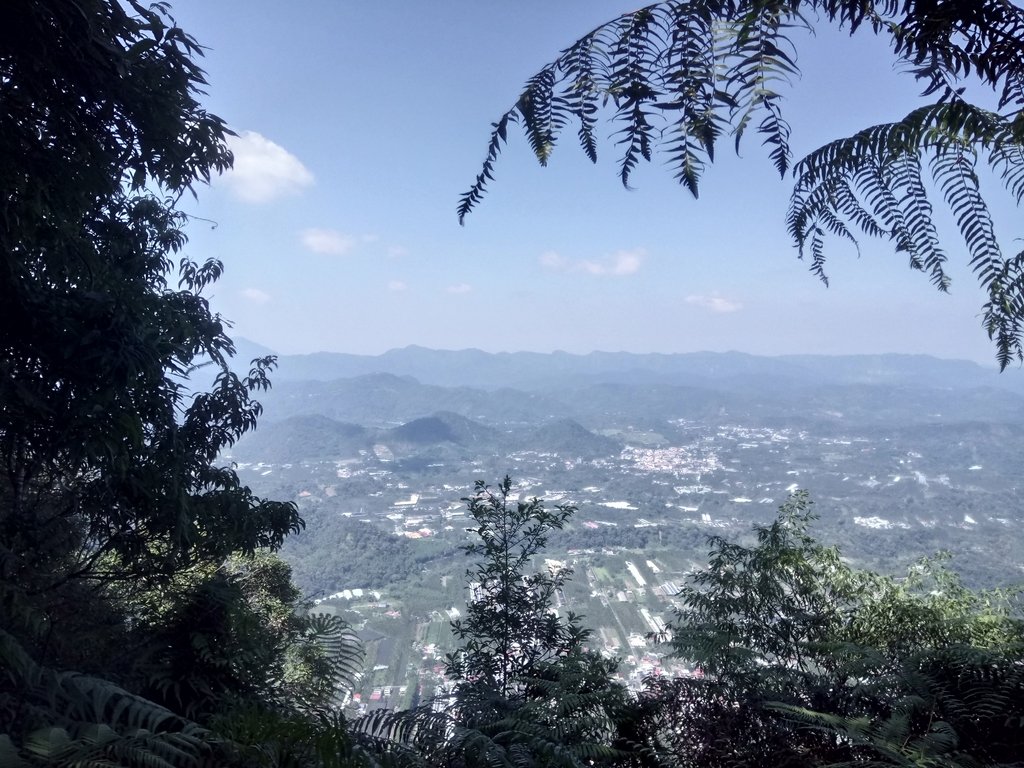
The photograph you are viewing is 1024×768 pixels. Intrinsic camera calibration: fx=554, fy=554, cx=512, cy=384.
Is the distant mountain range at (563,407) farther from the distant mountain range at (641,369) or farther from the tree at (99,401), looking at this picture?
the tree at (99,401)

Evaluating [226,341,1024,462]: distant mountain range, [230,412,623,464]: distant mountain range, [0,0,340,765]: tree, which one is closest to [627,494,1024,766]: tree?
[0,0,340,765]: tree

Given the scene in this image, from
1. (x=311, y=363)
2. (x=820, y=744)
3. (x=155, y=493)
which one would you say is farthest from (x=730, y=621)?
(x=311, y=363)

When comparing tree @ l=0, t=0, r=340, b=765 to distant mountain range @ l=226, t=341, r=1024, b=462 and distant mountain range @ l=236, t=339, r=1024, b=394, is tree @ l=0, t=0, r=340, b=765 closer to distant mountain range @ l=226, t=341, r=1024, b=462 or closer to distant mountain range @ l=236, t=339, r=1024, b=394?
distant mountain range @ l=226, t=341, r=1024, b=462

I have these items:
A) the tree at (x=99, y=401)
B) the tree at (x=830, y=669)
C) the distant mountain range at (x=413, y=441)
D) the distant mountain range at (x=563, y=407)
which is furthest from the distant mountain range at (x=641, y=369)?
the tree at (x=830, y=669)

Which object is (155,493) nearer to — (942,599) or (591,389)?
(942,599)

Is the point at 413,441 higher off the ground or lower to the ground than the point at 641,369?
lower

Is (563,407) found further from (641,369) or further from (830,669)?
(641,369)

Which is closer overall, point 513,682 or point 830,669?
point 830,669

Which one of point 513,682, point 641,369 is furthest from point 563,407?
point 641,369

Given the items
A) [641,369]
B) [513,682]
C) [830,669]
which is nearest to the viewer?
[830,669]

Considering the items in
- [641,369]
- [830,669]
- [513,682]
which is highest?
[641,369]
